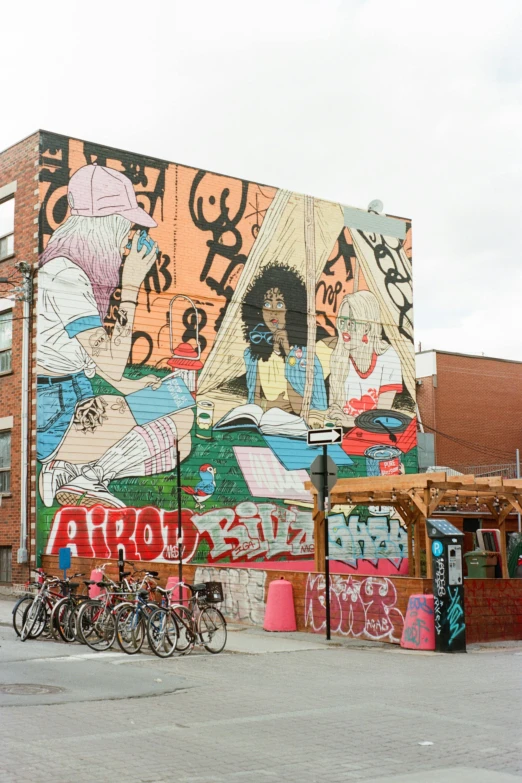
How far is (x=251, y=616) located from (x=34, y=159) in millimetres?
13167

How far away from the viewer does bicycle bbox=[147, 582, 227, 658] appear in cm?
1349

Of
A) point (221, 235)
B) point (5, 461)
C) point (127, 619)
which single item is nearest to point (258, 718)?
point (127, 619)

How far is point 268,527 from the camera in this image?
89.5 feet

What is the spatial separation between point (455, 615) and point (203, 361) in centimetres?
1320

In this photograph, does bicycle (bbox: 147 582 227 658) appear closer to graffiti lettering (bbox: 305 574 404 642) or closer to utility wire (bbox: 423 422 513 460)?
graffiti lettering (bbox: 305 574 404 642)

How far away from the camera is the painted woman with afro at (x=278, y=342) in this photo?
91.1 feet

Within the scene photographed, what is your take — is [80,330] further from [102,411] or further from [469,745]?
[469,745]

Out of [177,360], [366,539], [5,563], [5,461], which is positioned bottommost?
[5,563]

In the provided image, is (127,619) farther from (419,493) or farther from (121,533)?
(121,533)

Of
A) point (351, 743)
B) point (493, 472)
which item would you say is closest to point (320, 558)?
point (351, 743)

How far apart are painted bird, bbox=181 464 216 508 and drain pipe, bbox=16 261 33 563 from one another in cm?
444

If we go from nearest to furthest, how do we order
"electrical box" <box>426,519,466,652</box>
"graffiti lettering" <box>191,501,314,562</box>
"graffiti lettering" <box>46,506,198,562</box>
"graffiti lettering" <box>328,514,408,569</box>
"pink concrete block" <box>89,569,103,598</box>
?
"electrical box" <box>426,519,466,652</box> → "pink concrete block" <box>89,569,103,598</box> → "graffiti lettering" <box>46,506,198,562</box> → "graffiti lettering" <box>191,501,314,562</box> → "graffiti lettering" <box>328,514,408,569</box>

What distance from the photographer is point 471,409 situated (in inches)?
1692

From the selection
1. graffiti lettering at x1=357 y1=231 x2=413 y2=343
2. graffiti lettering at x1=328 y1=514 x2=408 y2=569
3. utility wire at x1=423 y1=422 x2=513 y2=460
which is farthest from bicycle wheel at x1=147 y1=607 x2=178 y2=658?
utility wire at x1=423 y1=422 x2=513 y2=460
